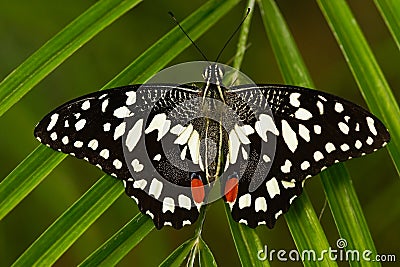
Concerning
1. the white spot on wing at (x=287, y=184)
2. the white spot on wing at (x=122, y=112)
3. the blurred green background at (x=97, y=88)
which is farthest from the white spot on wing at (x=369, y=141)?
the blurred green background at (x=97, y=88)

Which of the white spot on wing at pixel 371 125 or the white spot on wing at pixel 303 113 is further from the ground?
the white spot on wing at pixel 303 113

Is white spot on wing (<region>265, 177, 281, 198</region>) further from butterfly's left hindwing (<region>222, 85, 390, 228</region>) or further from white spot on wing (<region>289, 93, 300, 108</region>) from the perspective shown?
white spot on wing (<region>289, 93, 300, 108</region>)

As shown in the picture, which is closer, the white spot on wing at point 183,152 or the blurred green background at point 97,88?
the white spot on wing at point 183,152

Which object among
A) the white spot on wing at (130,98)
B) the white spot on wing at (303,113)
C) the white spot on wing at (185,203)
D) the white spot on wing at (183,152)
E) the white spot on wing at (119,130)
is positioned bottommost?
the white spot on wing at (185,203)

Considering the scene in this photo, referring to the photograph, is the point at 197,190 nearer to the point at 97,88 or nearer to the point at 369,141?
the point at 369,141

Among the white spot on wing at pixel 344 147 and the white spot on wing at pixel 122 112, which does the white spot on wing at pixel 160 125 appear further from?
the white spot on wing at pixel 344 147

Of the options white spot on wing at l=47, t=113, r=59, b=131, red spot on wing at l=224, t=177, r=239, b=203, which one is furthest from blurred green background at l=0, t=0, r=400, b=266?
red spot on wing at l=224, t=177, r=239, b=203

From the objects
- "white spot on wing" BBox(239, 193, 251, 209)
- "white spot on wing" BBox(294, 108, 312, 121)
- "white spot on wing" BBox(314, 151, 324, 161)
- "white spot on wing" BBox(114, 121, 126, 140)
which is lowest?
"white spot on wing" BBox(239, 193, 251, 209)
